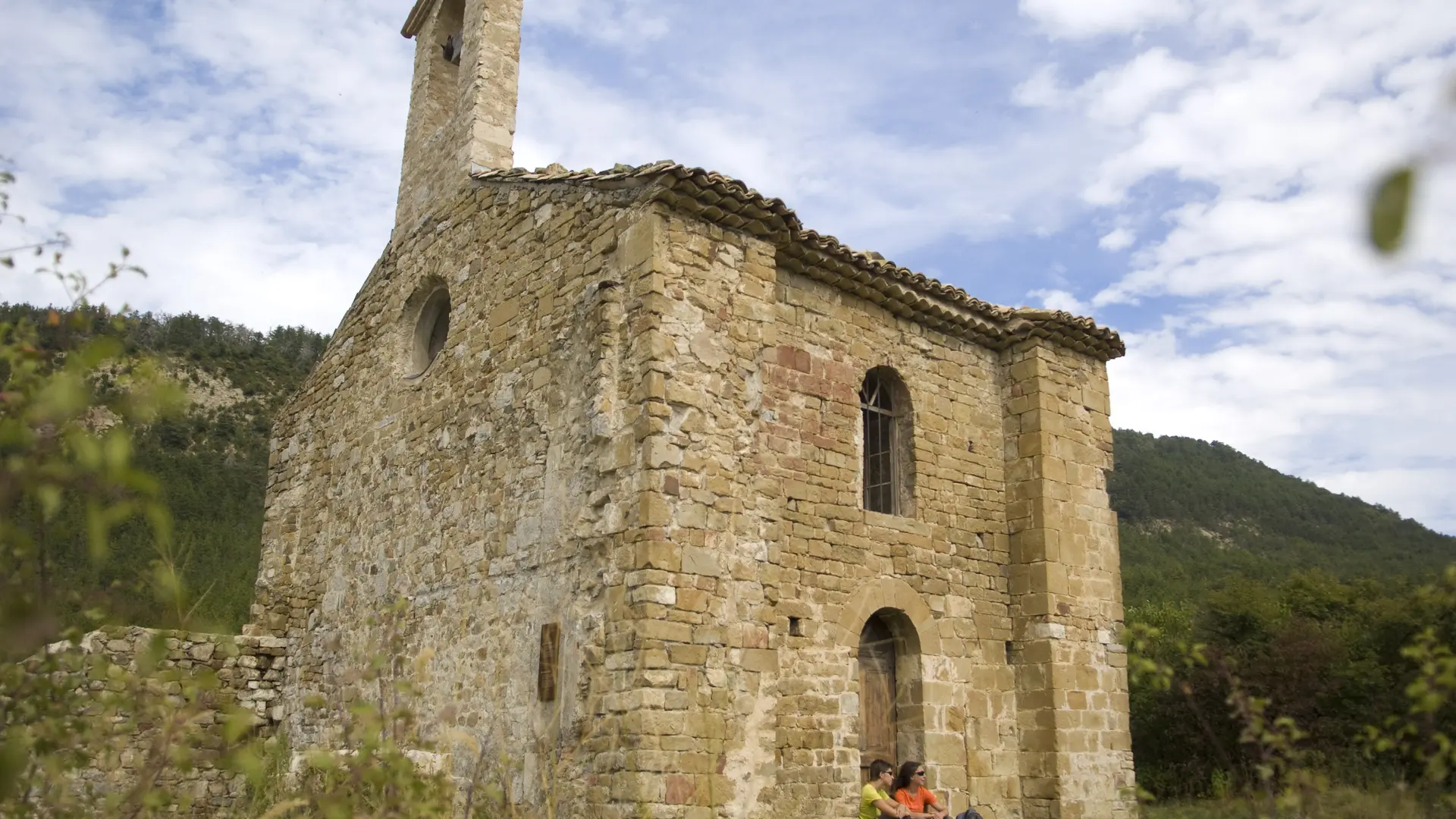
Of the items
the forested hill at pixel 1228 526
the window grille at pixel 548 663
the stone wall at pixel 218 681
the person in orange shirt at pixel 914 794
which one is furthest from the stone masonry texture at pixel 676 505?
the forested hill at pixel 1228 526

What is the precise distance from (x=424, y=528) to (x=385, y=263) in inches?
143

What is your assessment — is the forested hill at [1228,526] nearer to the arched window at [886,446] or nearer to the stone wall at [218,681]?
the arched window at [886,446]

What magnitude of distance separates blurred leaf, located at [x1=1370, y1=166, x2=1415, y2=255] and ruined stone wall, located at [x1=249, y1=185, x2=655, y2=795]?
233 inches

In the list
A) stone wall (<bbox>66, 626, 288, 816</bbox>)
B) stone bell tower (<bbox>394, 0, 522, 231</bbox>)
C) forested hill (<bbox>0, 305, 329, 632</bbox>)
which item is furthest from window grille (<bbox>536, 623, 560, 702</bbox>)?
forested hill (<bbox>0, 305, 329, 632</bbox>)

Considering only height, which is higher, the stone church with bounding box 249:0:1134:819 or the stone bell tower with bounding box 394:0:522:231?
the stone bell tower with bounding box 394:0:522:231

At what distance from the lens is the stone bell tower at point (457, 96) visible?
1086 centimetres

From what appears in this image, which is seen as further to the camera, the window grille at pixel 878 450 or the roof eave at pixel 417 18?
the roof eave at pixel 417 18

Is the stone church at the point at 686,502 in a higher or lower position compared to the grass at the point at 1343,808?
higher

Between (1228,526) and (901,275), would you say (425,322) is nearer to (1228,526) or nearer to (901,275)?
(901,275)

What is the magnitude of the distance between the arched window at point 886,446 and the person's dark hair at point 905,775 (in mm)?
2441

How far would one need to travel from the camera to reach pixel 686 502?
765cm

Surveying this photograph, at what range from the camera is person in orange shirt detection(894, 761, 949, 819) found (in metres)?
8.21

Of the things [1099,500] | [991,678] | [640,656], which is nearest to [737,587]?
[640,656]

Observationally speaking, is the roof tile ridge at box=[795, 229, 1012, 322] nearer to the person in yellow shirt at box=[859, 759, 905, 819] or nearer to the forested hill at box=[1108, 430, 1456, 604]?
the person in yellow shirt at box=[859, 759, 905, 819]
